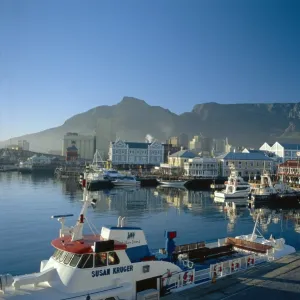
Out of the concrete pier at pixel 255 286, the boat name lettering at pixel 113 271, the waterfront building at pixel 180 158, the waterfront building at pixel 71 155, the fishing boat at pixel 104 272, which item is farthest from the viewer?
the waterfront building at pixel 71 155

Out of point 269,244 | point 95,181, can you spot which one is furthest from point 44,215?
point 95,181

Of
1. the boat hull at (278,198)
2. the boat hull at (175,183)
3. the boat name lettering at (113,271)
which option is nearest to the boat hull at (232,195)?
the boat hull at (278,198)

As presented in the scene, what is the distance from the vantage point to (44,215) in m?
39.7

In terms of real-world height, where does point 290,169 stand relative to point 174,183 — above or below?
above

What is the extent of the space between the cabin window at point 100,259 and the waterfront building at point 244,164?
90656 mm

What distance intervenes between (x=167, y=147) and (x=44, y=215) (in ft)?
341

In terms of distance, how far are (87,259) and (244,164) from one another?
9449 cm

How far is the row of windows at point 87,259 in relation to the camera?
459 inches

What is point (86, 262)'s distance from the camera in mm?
11664

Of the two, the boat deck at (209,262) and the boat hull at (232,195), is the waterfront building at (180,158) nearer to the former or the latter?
the boat hull at (232,195)

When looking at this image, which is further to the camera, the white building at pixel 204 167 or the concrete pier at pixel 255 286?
the white building at pixel 204 167

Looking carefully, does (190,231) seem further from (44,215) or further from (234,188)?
(234,188)

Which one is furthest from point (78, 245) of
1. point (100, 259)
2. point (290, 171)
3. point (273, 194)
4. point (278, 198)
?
point (290, 171)

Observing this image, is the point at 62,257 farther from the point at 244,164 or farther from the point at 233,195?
the point at 244,164
